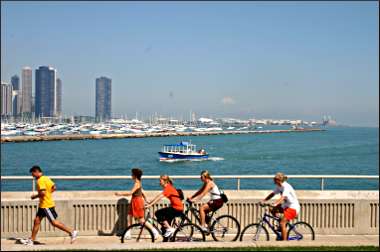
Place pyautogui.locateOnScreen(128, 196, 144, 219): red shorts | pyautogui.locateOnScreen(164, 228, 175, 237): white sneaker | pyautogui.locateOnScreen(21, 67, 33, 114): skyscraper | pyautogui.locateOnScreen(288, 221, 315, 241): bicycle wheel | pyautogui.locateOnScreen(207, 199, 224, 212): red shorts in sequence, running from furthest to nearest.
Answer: pyautogui.locateOnScreen(21, 67, 33, 114): skyscraper < pyautogui.locateOnScreen(207, 199, 224, 212): red shorts < pyautogui.locateOnScreen(288, 221, 315, 241): bicycle wheel < pyautogui.locateOnScreen(128, 196, 144, 219): red shorts < pyautogui.locateOnScreen(164, 228, 175, 237): white sneaker

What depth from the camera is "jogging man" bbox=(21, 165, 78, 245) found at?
905 centimetres

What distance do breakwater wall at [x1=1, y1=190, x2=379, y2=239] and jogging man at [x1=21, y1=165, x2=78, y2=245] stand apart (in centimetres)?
75

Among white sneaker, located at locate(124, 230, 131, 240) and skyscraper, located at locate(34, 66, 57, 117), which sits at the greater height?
skyscraper, located at locate(34, 66, 57, 117)

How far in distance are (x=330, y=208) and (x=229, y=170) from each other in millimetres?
55269

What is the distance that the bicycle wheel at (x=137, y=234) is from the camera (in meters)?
9.20

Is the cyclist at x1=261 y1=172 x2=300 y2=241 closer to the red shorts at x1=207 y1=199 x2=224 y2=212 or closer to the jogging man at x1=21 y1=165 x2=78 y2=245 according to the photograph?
the red shorts at x1=207 y1=199 x2=224 y2=212

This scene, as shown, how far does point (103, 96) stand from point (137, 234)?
9044 cm

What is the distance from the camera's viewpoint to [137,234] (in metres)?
9.59

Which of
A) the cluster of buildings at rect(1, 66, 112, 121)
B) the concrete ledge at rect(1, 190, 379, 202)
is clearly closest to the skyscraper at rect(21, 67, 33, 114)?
the cluster of buildings at rect(1, 66, 112, 121)

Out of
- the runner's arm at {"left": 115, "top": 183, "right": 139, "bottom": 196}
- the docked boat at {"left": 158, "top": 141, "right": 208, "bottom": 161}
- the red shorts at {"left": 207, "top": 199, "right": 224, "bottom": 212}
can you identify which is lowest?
the docked boat at {"left": 158, "top": 141, "right": 208, "bottom": 161}

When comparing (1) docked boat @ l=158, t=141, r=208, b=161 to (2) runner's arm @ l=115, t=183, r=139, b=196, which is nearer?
(2) runner's arm @ l=115, t=183, r=139, b=196

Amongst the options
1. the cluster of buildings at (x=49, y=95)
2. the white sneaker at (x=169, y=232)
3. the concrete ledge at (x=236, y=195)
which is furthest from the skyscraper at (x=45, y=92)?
the white sneaker at (x=169, y=232)

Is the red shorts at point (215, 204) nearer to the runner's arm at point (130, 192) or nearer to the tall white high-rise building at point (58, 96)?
the runner's arm at point (130, 192)

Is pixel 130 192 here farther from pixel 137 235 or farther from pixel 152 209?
pixel 152 209
